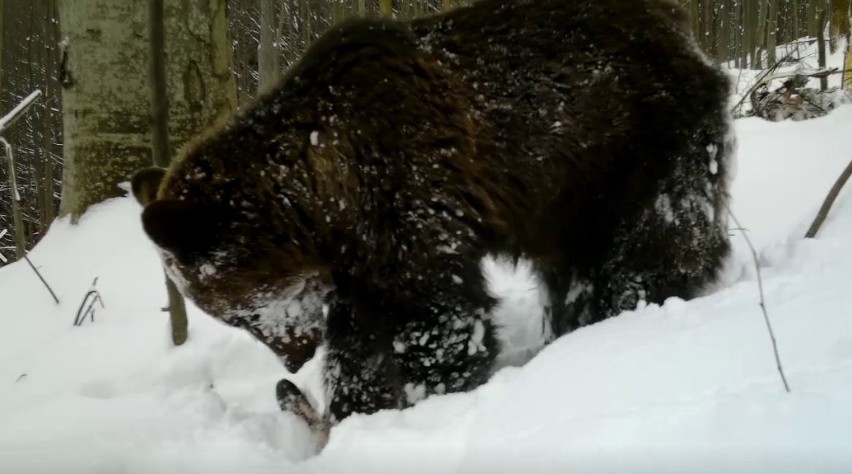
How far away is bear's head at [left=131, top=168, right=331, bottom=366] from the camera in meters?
2.49

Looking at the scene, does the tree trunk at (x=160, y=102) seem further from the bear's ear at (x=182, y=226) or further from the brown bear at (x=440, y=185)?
the bear's ear at (x=182, y=226)

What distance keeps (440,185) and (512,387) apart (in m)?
1.07

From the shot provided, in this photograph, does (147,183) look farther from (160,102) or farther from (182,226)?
(182,226)

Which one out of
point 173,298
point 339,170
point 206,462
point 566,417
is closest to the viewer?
point 566,417

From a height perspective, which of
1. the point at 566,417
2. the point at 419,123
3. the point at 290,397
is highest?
the point at 419,123

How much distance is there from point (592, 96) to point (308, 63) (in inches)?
53.0

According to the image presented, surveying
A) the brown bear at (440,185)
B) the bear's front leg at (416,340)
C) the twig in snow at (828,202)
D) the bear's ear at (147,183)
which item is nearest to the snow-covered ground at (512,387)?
the twig in snow at (828,202)

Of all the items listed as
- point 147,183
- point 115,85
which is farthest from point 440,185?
point 115,85

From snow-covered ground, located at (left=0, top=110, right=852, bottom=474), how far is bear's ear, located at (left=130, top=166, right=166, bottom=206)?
2.97 ft

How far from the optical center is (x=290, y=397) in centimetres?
279

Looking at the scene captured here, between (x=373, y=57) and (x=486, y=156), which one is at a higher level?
(x=373, y=57)

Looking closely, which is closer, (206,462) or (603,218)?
(206,462)

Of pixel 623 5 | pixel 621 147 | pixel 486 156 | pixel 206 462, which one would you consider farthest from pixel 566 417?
pixel 623 5

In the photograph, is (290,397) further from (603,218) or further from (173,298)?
(603,218)
